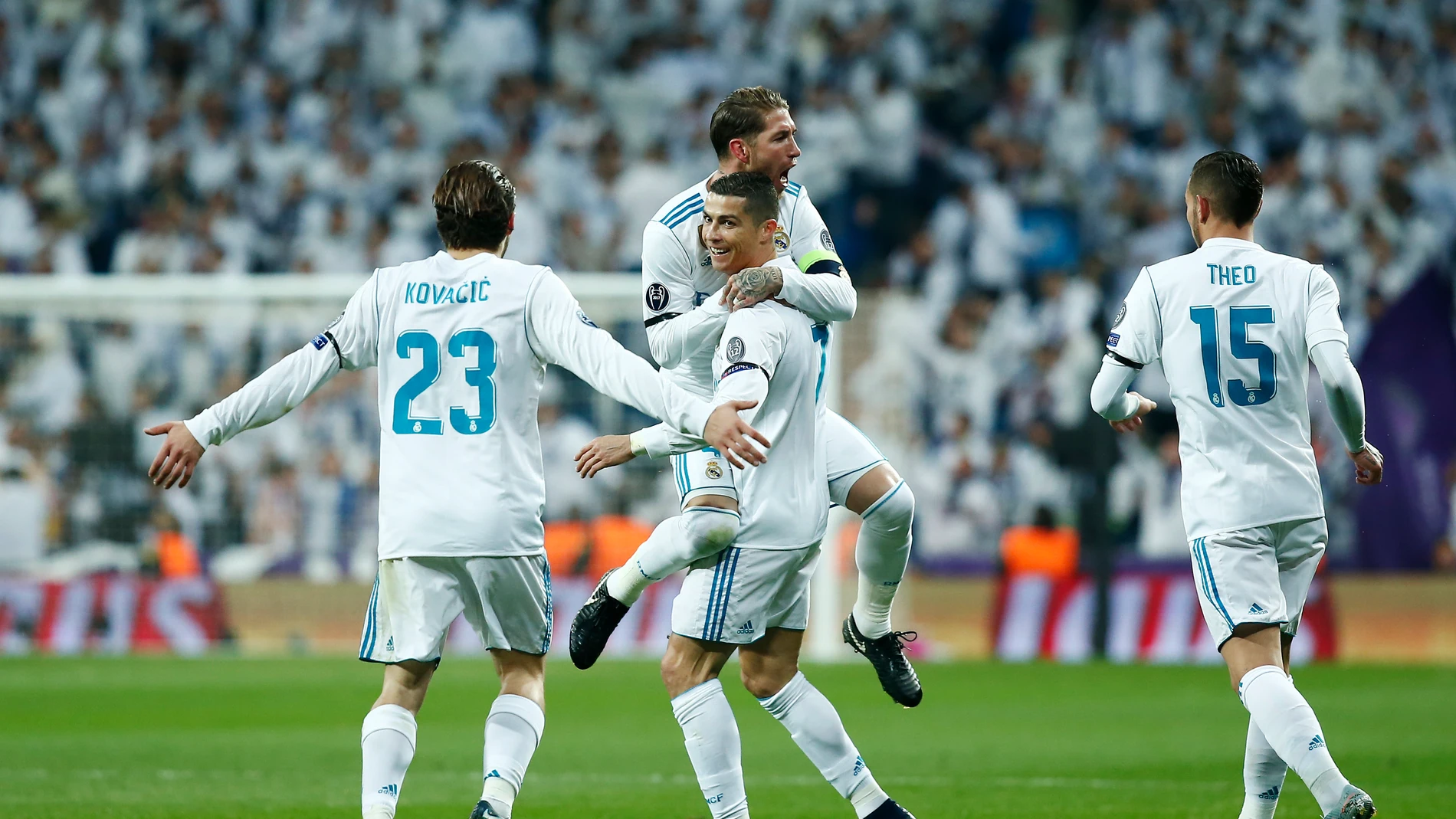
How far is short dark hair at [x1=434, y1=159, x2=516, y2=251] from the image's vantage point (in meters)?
5.86

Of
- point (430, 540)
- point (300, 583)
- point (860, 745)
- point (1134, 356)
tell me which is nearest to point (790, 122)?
point (1134, 356)

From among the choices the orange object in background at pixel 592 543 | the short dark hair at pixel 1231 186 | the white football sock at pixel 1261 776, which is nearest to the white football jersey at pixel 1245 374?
the short dark hair at pixel 1231 186

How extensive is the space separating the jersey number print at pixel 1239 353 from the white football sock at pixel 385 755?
2.75 m

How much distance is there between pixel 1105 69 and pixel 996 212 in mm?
2411

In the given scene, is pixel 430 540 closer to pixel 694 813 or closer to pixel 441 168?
pixel 694 813

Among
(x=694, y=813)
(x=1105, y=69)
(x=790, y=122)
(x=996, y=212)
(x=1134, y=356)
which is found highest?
(x=1105, y=69)

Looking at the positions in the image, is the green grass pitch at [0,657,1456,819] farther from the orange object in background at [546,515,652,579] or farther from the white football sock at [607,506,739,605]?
the white football sock at [607,506,739,605]

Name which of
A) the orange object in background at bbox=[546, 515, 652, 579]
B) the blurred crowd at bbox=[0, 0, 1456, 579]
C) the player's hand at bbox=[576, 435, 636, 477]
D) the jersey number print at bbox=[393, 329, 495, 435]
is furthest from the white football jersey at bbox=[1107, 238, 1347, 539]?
the orange object in background at bbox=[546, 515, 652, 579]

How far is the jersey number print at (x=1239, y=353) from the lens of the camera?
19.8ft

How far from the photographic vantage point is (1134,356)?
6172mm

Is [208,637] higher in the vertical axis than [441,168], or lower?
lower

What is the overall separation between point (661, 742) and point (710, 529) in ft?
15.6

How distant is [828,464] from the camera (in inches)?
264

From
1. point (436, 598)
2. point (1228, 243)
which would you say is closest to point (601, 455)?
point (436, 598)
